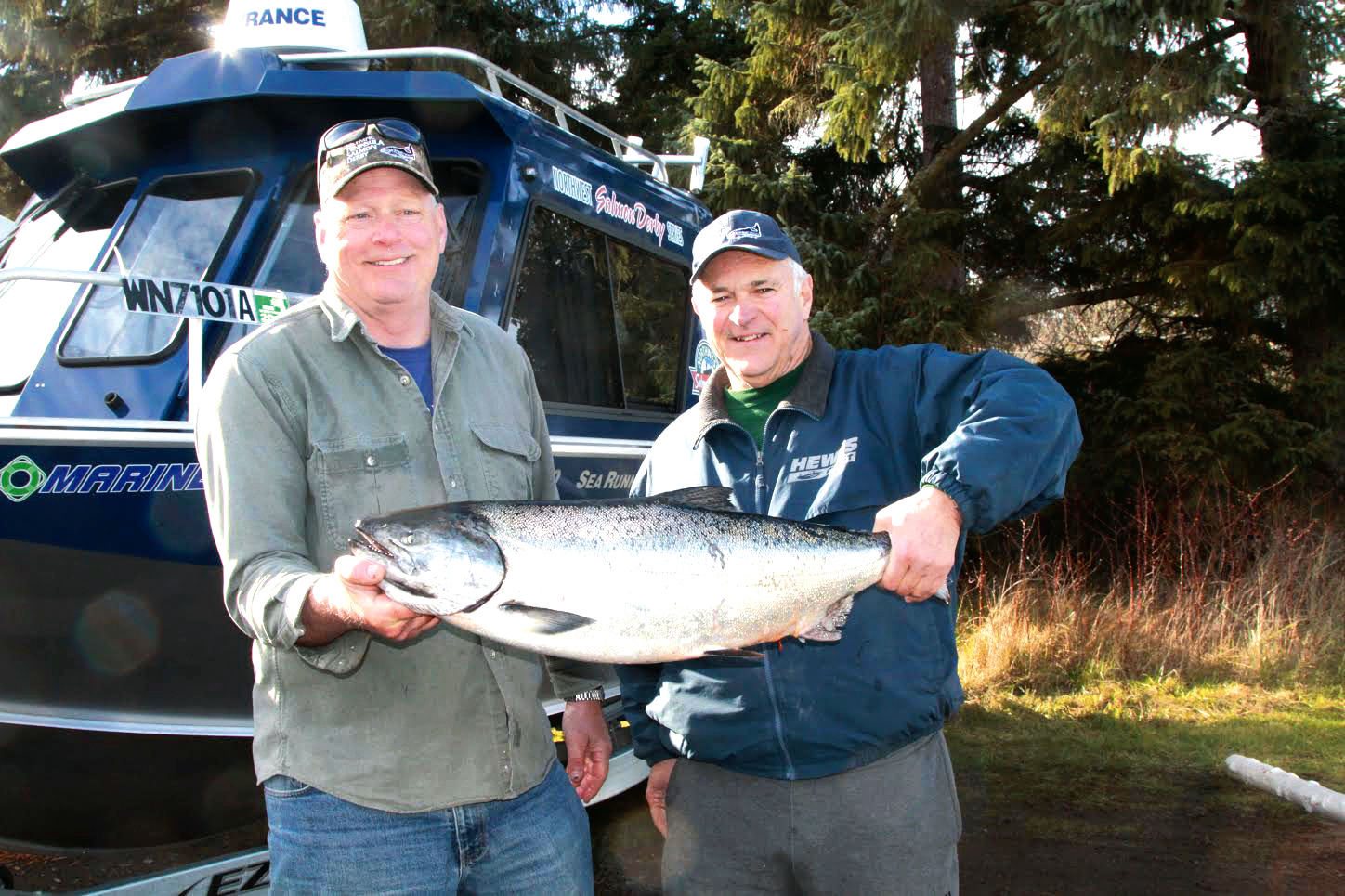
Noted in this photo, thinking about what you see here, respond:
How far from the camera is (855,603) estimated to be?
268 centimetres

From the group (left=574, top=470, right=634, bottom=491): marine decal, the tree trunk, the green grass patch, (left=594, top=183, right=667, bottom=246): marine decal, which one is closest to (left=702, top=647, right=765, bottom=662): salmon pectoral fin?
(left=574, top=470, right=634, bottom=491): marine decal

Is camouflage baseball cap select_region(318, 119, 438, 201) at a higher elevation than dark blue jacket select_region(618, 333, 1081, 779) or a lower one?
higher

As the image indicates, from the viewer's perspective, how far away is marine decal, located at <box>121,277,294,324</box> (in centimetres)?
330

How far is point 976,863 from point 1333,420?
24.4 ft

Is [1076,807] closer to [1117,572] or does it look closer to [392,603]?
[1117,572]

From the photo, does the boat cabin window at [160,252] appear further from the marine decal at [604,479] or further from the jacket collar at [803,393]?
the jacket collar at [803,393]

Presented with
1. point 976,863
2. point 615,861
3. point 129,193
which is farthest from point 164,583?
point 976,863

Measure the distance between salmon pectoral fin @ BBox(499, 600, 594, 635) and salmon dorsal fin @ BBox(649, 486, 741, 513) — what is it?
0.39 meters

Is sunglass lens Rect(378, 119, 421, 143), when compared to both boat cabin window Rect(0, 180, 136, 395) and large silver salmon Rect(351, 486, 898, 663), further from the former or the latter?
boat cabin window Rect(0, 180, 136, 395)

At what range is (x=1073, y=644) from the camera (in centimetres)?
797

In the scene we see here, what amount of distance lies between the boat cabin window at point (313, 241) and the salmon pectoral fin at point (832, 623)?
105 inches

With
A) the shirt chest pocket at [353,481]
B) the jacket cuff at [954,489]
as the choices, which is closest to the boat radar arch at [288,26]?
the shirt chest pocket at [353,481]

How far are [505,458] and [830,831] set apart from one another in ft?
3.90

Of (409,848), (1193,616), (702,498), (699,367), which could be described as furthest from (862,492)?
(1193,616)
